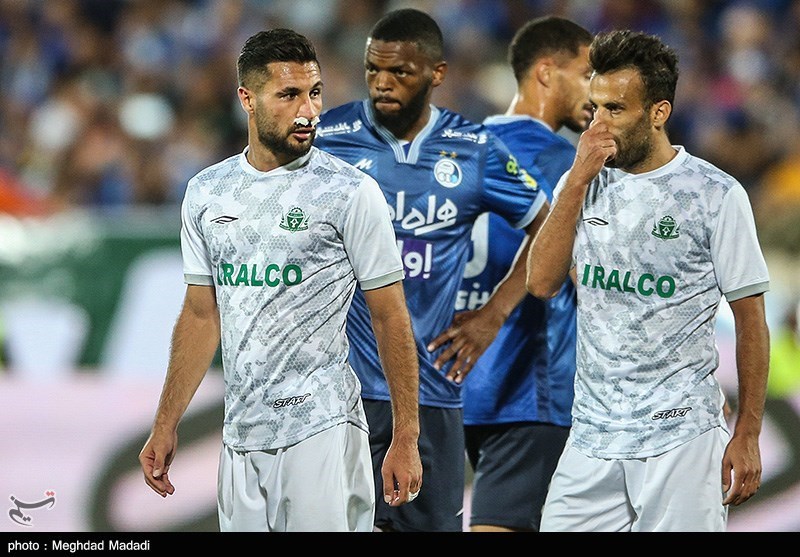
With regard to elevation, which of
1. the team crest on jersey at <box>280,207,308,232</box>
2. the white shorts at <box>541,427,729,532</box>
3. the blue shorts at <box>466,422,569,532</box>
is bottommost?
the blue shorts at <box>466,422,569,532</box>

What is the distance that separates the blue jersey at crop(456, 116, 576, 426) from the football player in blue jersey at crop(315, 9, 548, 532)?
28 cm

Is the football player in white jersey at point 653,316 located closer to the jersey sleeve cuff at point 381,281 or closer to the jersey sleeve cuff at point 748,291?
the jersey sleeve cuff at point 748,291

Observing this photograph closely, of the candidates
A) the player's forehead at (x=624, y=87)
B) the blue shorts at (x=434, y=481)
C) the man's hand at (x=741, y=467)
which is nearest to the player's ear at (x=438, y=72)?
the player's forehead at (x=624, y=87)

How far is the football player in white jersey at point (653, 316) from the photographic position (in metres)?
3.98

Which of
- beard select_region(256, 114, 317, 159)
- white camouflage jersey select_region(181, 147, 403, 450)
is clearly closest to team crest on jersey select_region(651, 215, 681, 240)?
white camouflage jersey select_region(181, 147, 403, 450)

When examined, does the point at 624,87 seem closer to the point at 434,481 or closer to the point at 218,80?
the point at 434,481

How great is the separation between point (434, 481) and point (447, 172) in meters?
1.18

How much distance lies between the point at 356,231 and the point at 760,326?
1.28 m

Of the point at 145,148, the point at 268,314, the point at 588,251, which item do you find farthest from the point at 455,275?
the point at 145,148

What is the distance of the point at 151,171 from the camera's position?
10094 mm

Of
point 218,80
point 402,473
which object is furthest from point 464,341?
point 218,80

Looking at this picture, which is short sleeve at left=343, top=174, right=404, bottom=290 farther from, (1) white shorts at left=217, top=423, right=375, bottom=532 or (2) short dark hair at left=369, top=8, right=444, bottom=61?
(2) short dark hair at left=369, top=8, right=444, bottom=61

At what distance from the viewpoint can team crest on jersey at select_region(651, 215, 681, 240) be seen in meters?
4.02

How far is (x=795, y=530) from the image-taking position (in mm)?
6730
